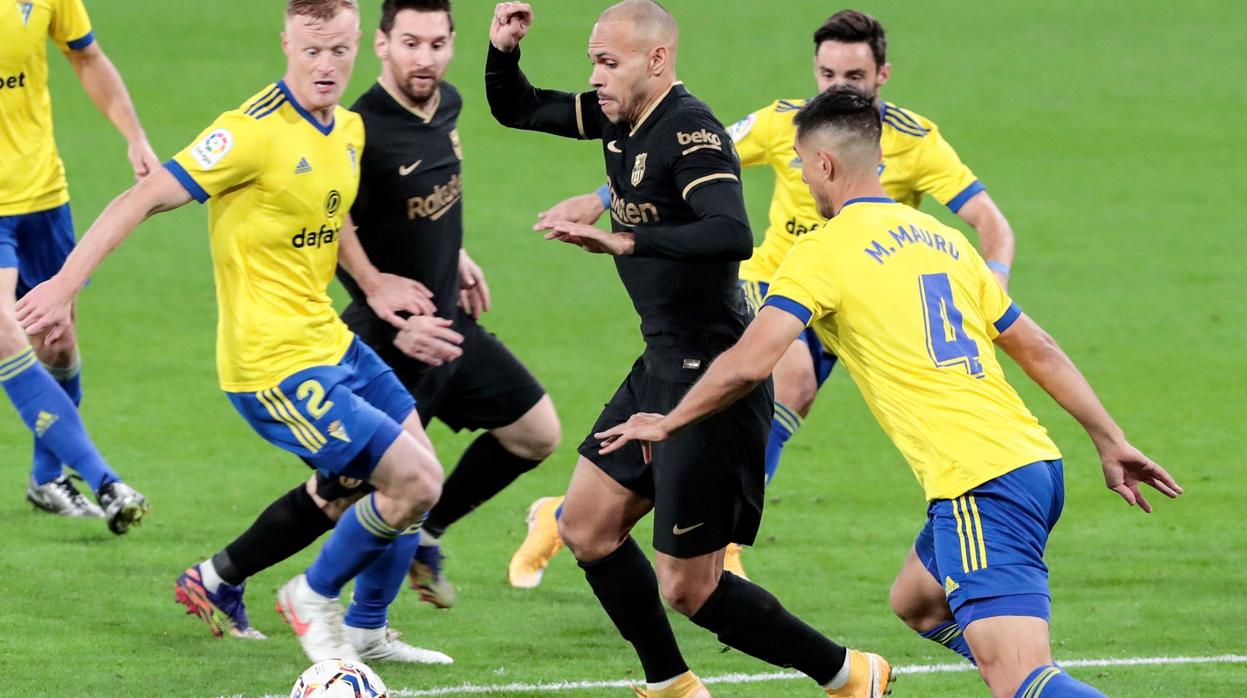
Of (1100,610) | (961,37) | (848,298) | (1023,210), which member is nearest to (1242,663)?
(1100,610)

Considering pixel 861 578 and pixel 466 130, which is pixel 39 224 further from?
pixel 466 130

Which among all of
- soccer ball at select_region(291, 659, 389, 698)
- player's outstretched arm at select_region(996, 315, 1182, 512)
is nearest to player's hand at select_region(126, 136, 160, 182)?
soccer ball at select_region(291, 659, 389, 698)

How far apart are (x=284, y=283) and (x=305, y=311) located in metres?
0.13

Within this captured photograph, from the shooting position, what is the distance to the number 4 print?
573 centimetres

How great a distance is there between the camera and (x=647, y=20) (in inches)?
255

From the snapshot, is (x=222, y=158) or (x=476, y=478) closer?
(x=222, y=158)

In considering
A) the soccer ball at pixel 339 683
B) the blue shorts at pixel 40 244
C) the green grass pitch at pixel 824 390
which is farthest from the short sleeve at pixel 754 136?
the soccer ball at pixel 339 683

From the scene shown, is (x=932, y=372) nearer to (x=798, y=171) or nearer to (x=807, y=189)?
(x=807, y=189)

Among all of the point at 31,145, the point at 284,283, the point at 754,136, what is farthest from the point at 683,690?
the point at 31,145

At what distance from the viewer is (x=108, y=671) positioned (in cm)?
721

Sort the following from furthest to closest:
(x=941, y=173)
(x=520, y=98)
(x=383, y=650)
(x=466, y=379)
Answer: (x=941, y=173) → (x=466, y=379) → (x=383, y=650) → (x=520, y=98)

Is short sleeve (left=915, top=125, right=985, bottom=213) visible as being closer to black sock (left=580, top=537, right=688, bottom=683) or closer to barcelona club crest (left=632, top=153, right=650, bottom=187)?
barcelona club crest (left=632, top=153, right=650, bottom=187)

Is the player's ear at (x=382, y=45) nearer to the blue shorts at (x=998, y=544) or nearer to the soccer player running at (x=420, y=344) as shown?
the soccer player running at (x=420, y=344)

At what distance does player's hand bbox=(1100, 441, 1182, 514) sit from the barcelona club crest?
1745 millimetres
